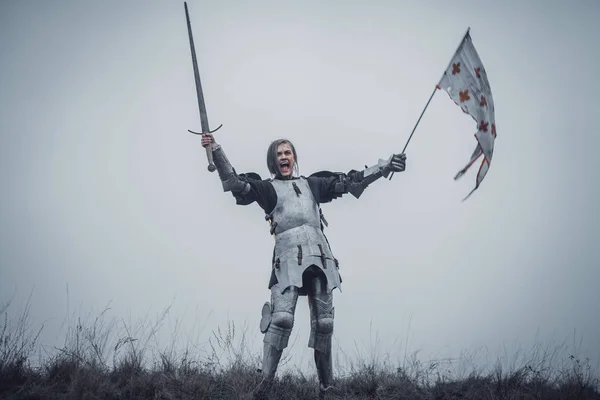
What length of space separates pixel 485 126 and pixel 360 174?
5.28ft

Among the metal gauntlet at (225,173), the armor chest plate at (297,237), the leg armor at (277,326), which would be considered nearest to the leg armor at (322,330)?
the armor chest plate at (297,237)

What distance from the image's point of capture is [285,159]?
6.63m

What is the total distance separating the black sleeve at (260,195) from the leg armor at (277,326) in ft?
3.56

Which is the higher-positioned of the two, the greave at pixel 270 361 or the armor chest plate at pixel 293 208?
the armor chest plate at pixel 293 208

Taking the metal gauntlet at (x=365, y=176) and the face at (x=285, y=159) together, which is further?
the face at (x=285, y=159)

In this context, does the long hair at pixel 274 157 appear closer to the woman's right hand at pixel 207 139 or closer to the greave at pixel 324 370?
the woman's right hand at pixel 207 139

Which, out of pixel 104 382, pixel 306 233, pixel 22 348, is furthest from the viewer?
pixel 306 233

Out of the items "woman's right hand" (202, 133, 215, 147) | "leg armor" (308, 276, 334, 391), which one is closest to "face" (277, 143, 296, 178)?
"woman's right hand" (202, 133, 215, 147)

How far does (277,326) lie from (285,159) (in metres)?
2.12

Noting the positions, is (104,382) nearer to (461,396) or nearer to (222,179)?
(222,179)

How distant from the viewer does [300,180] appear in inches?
261

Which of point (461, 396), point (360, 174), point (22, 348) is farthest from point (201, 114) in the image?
Answer: point (461, 396)

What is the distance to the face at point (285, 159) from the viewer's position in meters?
6.62

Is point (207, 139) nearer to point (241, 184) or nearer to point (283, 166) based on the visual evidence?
point (241, 184)
